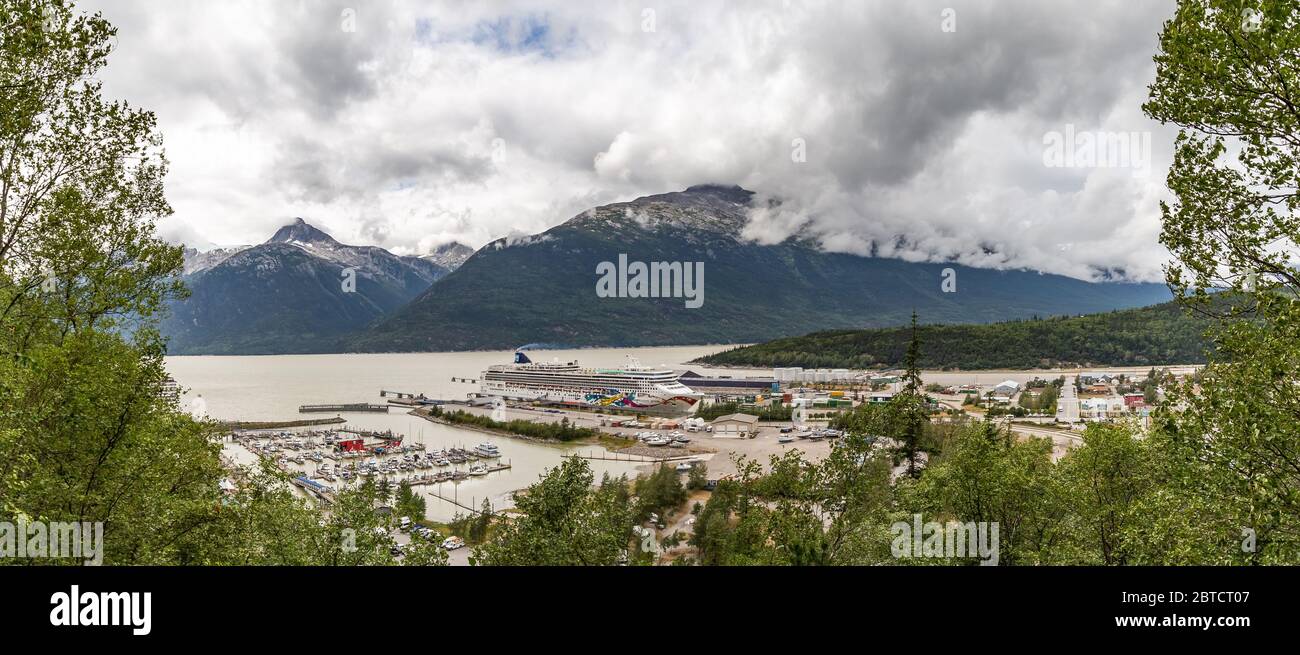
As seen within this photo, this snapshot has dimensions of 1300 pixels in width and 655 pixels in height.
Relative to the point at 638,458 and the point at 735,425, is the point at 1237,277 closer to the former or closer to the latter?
the point at 638,458

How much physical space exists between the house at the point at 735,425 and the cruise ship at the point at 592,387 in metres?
8.83

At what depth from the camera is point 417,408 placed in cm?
6012

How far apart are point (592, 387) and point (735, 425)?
25.2 m

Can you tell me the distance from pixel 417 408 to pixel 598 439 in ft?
88.5

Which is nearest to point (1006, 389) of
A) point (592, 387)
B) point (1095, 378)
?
point (1095, 378)

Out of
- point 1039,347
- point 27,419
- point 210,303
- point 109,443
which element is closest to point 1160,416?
Answer: point 27,419

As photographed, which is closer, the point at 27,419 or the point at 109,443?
the point at 27,419

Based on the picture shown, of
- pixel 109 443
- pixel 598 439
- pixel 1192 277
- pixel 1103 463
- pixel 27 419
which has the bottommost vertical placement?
pixel 598 439

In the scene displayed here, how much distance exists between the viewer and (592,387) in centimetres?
6744

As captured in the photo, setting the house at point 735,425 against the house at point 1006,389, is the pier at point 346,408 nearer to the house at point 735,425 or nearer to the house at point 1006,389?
the house at point 735,425

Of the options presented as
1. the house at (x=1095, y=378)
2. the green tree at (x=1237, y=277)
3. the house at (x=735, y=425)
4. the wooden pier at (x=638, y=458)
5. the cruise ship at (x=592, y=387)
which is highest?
the green tree at (x=1237, y=277)

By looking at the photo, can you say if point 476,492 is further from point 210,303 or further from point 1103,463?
point 210,303

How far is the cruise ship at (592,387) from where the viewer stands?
6069 centimetres

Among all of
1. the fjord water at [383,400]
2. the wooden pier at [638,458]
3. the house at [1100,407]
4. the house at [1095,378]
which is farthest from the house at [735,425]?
the house at [1095,378]
